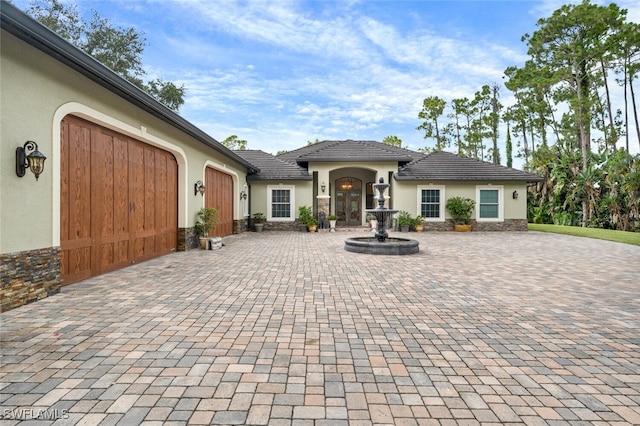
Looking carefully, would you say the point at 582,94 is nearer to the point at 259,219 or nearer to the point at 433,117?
the point at 433,117

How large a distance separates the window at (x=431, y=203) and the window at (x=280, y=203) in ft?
23.1

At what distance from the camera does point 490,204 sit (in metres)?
16.8

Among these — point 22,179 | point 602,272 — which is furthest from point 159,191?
point 602,272

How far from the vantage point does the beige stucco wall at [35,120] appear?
4016 mm

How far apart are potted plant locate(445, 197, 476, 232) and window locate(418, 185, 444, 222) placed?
46 cm

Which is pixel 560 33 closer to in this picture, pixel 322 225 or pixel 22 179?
pixel 322 225

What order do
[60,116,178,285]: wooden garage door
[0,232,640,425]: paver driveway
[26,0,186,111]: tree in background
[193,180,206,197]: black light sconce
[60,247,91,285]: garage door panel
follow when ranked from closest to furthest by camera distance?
[0,232,640,425]: paver driveway < [60,247,91,285]: garage door panel < [60,116,178,285]: wooden garage door < [193,180,206,197]: black light sconce < [26,0,186,111]: tree in background

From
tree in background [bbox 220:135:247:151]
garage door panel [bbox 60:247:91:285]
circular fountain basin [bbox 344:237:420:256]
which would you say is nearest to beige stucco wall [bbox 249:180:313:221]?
circular fountain basin [bbox 344:237:420:256]

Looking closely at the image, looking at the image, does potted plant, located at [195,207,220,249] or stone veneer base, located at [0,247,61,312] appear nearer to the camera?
stone veneer base, located at [0,247,61,312]

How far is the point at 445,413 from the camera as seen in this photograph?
2.06m

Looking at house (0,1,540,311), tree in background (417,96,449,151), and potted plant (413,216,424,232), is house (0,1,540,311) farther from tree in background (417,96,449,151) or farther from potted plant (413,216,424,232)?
tree in background (417,96,449,151)

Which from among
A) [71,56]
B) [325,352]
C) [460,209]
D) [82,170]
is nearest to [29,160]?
[82,170]

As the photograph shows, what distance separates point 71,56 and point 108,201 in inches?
114

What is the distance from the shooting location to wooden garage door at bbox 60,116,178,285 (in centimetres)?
534
